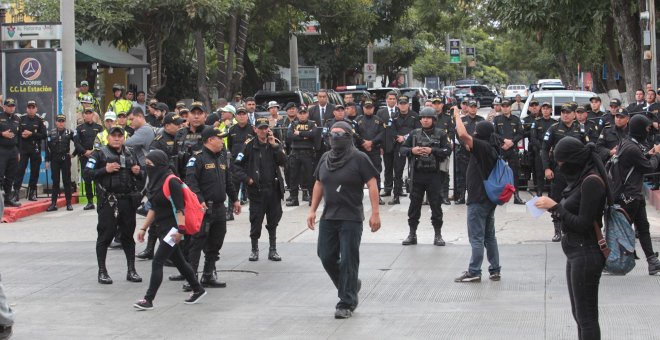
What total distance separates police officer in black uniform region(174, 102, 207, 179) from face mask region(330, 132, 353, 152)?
2601mm

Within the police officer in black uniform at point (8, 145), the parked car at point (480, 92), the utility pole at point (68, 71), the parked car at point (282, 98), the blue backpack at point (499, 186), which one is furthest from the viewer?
the parked car at point (480, 92)

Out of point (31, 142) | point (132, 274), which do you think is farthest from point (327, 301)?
point (31, 142)

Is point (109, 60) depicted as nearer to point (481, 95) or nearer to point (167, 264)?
point (167, 264)

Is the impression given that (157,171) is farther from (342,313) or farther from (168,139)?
(342,313)

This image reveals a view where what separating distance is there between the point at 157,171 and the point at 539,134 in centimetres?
950

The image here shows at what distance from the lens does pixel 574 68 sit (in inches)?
2313

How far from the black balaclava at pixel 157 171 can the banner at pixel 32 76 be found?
410 inches

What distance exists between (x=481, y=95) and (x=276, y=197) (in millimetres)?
46799

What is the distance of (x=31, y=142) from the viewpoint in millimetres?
18234

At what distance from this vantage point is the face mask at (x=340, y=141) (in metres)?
9.24

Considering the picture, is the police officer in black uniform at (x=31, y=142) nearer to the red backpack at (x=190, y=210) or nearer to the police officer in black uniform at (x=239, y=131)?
the police officer in black uniform at (x=239, y=131)

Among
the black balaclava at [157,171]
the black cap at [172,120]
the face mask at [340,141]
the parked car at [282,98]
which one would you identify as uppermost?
the parked car at [282,98]

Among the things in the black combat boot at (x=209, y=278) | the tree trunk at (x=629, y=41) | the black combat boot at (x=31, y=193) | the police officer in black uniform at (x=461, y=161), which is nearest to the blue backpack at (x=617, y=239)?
the black combat boot at (x=209, y=278)

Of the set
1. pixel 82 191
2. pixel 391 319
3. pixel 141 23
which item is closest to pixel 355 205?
pixel 391 319
